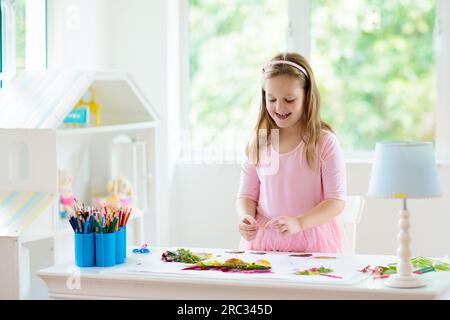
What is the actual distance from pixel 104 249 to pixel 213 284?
32cm

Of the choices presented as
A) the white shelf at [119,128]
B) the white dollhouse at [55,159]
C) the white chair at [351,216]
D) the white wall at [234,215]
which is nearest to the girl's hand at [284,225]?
the white chair at [351,216]

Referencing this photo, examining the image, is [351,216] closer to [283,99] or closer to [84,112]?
[283,99]

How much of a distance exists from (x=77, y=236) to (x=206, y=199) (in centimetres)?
179

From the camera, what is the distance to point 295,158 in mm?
2328

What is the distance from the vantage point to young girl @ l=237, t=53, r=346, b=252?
2.28 meters

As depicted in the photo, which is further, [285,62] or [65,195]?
[65,195]

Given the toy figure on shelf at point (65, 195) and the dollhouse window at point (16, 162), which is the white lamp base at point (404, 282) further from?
the toy figure on shelf at point (65, 195)

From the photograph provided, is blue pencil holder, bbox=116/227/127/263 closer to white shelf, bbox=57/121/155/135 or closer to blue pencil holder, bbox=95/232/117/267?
blue pencil holder, bbox=95/232/117/267

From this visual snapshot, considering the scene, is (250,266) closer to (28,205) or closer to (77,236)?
(77,236)

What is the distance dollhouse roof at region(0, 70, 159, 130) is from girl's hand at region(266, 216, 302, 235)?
76 cm

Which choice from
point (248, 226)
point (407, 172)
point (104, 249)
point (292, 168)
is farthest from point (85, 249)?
point (407, 172)

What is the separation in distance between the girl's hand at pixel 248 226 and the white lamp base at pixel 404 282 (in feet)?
1.70

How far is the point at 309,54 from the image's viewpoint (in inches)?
144
